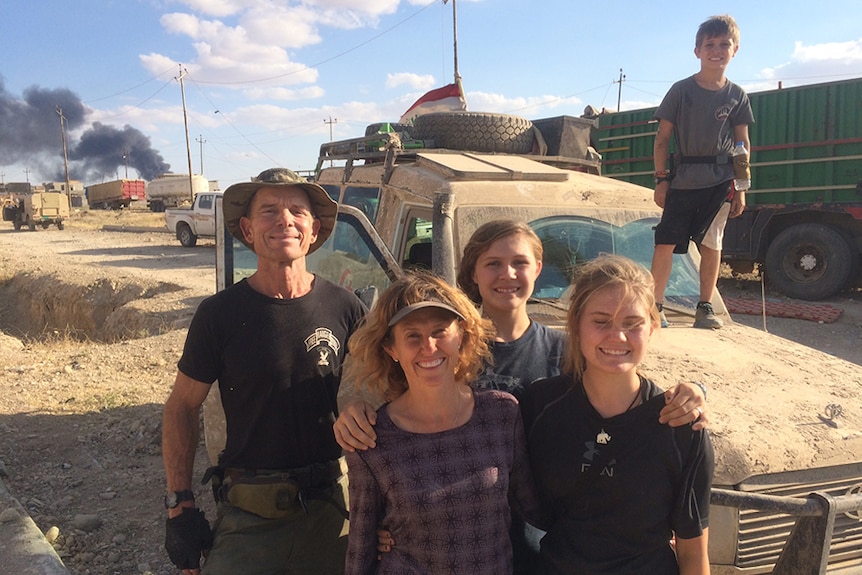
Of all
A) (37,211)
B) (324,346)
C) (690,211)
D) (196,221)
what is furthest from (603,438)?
(37,211)

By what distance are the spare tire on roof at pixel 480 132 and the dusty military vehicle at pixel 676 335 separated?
7cm

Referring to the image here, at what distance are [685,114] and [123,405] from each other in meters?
5.13

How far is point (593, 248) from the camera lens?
3.78 m

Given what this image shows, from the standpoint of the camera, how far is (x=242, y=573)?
2250 mm

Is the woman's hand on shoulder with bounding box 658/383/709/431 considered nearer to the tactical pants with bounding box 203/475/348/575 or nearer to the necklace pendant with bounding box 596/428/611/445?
the necklace pendant with bounding box 596/428/611/445

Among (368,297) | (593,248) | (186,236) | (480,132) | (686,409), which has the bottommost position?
(186,236)

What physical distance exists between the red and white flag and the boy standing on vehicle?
14.4 ft

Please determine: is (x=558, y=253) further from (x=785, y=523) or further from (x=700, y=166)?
(x=785, y=523)

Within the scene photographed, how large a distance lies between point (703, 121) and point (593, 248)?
0.94 meters

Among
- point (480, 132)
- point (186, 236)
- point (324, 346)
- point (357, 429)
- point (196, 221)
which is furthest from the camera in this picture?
point (186, 236)

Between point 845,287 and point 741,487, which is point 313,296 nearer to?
point 741,487

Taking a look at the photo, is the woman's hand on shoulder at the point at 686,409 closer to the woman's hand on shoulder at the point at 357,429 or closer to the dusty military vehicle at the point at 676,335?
the dusty military vehicle at the point at 676,335

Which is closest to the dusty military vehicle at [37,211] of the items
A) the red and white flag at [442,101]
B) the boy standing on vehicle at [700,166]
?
the red and white flag at [442,101]

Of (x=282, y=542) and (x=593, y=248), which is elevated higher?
(x=593, y=248)
